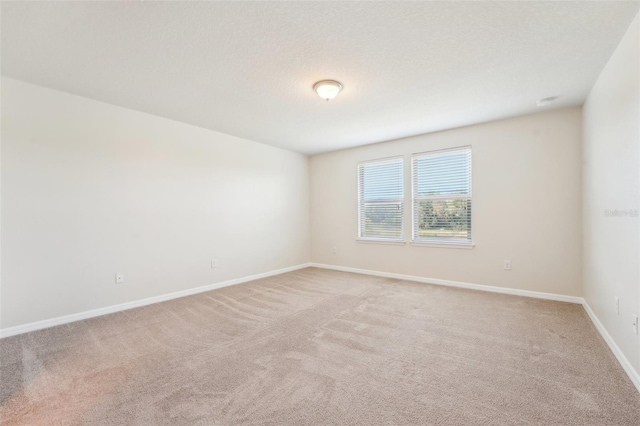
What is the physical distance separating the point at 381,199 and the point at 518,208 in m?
2.09

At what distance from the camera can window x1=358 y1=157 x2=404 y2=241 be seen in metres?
4.98

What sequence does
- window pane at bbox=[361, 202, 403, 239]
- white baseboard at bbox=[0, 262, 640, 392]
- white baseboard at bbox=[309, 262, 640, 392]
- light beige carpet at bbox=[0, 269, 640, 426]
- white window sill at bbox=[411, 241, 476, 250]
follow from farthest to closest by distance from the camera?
window pane at bbox=[361, 202, 403, 239] < white window sill at bbox=[411, 241, 476, 250] < white baseboard at bbox=[0, 262, 640, 392] < white baseboard at bbox=[309, 262, 640, 392] < light beige carpet at bbox=[0, 269, 640, 426]

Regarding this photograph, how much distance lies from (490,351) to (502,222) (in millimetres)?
2282

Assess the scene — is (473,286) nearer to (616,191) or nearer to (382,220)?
(382,220)

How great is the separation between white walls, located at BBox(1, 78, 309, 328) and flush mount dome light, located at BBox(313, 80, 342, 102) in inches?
90.7

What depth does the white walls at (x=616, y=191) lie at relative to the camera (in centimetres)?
191

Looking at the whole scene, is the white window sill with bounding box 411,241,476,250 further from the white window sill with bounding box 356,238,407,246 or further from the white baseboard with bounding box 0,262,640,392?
the white baseboard with bounding box 0,262,640,392

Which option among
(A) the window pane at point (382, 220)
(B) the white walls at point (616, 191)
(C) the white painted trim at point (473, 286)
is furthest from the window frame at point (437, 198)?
(B) the white walls at point (616, 191)

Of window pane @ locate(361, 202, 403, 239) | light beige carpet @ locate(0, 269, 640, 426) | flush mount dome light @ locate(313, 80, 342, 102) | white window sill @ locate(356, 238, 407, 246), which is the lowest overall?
light beige carpet @ locate(0, 269, 640, 426)

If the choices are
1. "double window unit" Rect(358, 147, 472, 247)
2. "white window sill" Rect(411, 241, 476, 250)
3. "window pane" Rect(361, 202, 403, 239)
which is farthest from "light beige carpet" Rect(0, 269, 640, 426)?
"window pane" Rect(361, 202, 403, 239)

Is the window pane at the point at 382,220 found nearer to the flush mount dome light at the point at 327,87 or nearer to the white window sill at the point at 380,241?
the white window sill at the point at 380,241

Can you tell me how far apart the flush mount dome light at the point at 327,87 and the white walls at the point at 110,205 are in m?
2.30

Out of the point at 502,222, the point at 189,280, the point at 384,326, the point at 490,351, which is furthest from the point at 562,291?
the point at 189,280

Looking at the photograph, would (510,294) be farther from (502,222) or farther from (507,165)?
(507,165)
